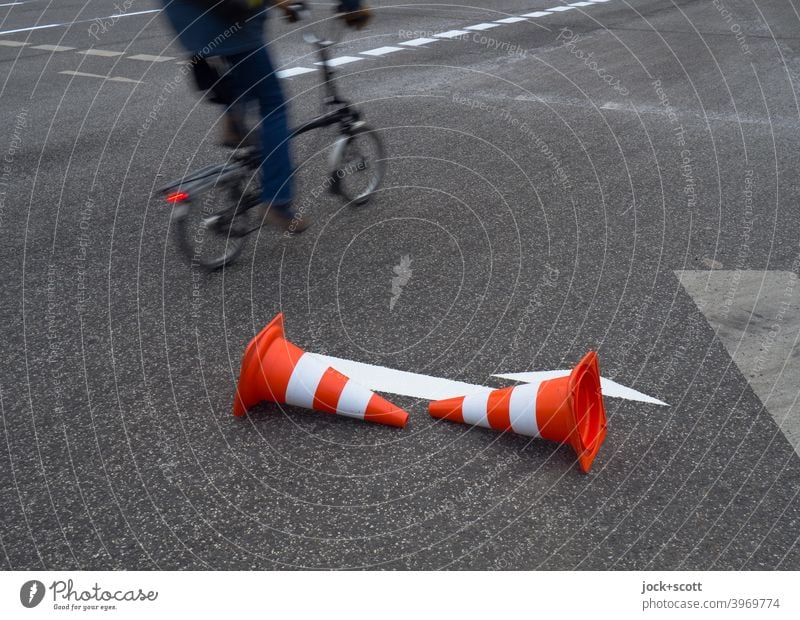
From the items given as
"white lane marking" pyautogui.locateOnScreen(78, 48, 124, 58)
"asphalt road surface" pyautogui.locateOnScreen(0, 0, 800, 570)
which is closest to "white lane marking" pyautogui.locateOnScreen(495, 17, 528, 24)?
"asphalt road surface" pyautogui.locateOnScreen(0, 0, 800, 570)

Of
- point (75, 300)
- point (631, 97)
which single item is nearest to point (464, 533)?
point (75, 300)

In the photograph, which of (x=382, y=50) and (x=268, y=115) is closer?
(x=268, y=115)

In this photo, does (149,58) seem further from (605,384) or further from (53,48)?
(605,384)

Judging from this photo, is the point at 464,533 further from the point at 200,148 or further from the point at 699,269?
the point at 200,148

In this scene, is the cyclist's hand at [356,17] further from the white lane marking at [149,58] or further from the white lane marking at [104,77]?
→ the white lane marking at [149,58]

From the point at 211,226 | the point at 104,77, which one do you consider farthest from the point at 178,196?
the point at 104,77

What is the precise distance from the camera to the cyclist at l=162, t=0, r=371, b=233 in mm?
4699

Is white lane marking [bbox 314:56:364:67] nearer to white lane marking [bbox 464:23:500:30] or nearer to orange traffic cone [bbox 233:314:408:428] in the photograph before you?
Result: white lane marking [bbox 464:23:500:30]

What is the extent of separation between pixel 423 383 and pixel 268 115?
1926 mm

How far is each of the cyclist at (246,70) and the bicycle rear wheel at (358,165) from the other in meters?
0.56

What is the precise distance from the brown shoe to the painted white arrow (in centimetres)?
150

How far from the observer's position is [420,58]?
34.9 ft

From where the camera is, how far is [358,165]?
607cm

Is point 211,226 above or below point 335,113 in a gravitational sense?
below
